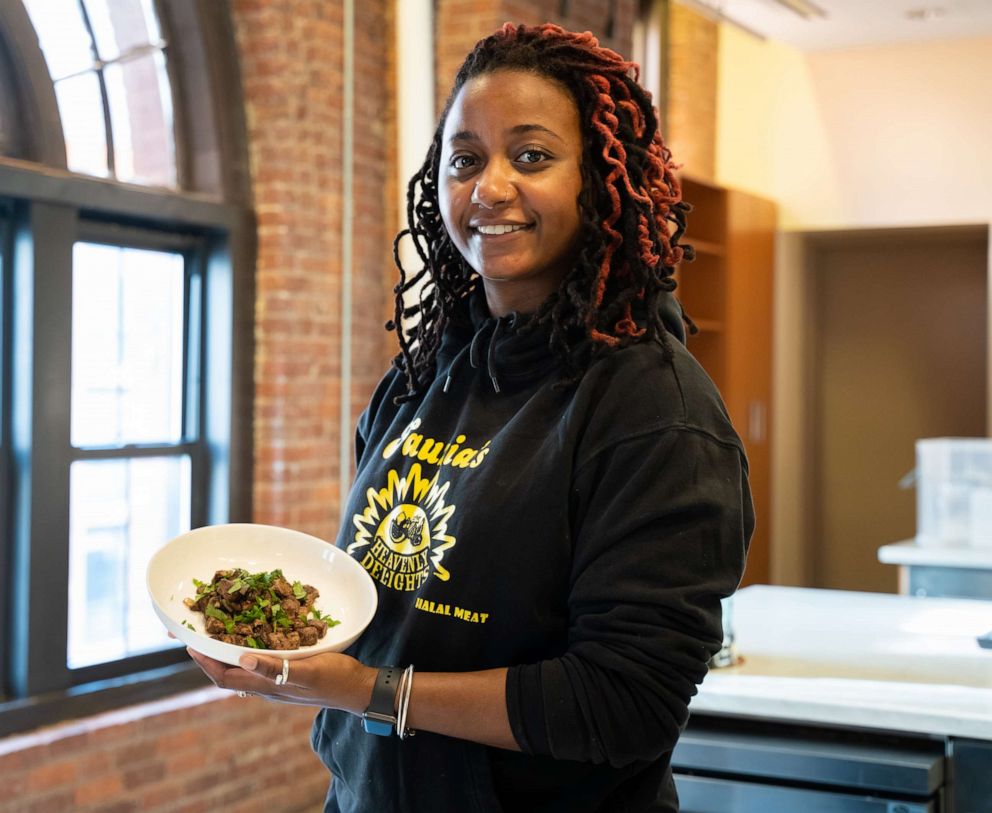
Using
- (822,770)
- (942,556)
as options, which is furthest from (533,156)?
(942,556)

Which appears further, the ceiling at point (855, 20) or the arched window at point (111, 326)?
the ceiling at point (855, 20)

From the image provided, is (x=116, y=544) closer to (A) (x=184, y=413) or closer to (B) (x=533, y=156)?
(A) (x=184, y=413)

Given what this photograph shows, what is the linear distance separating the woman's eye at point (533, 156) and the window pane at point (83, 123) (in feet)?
8.29

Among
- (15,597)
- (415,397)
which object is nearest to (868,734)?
(415,397)

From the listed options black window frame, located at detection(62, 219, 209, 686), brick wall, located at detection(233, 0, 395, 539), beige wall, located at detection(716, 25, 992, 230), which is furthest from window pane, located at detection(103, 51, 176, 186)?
beige wall, located at detection(716, 25, 992, 230)

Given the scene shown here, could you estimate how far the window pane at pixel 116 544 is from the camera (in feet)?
11.9

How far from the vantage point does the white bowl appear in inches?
52.3

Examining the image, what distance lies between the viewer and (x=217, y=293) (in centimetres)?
404

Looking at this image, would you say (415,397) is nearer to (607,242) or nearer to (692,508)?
(607,242)

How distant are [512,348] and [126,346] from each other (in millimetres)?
2675

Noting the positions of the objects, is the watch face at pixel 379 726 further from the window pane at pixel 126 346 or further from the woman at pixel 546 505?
the window pane at pixel 126 346

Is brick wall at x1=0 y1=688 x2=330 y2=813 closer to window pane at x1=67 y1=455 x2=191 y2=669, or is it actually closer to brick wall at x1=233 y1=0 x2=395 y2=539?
window pane at x1=67 y1=455 x2=191 y2=669

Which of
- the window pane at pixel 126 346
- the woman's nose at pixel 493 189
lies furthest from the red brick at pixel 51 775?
the woman's nose at pixel 493 189

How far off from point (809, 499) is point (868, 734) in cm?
544
